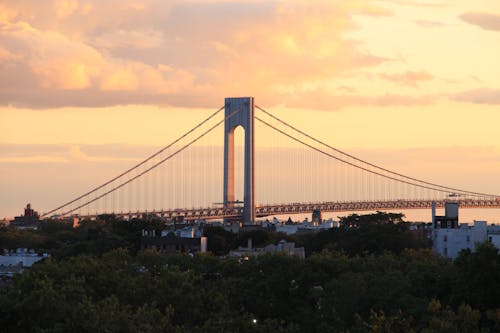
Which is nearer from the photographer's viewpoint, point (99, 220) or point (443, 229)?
point (443, 229)

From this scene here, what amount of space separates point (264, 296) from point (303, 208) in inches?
4517

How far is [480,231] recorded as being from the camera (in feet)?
392

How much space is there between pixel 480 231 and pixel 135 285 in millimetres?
44687

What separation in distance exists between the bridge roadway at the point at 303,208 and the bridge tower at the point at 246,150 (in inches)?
87.7

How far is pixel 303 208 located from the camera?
641 ft

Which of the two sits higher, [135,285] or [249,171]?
[249,171]

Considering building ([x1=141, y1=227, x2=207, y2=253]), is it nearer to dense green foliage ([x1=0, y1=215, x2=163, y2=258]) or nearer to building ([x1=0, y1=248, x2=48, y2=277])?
dense green foliage ([x1=0, y1=215, x2=163, y2=258])

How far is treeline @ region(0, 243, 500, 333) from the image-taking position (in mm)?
65125

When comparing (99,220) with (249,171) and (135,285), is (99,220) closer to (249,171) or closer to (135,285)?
(249,171)

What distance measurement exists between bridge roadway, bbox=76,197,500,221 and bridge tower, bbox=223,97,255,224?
2.23 metres

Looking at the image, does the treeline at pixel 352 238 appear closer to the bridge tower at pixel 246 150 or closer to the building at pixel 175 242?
the building at pixel 175 242

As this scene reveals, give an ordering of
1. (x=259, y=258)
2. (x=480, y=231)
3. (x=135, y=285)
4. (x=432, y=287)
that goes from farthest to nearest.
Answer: (x=480, y=231), (x=259, y=258), (x=135, y=285), (x=432, y=287)

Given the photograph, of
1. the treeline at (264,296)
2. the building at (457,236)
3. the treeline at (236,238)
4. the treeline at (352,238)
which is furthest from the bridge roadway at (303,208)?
the treeline at (264,296)

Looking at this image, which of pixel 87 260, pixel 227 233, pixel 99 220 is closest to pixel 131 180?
pixel 99 220
